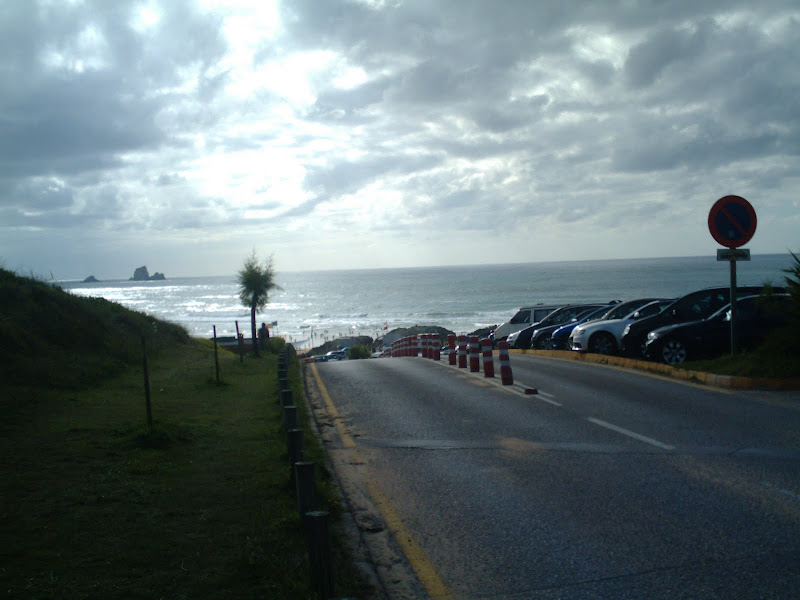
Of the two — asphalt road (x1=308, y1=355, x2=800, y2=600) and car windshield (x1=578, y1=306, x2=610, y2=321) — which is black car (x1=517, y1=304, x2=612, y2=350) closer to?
car windshield (x1=578, y1=306, x2=610, y2=321)

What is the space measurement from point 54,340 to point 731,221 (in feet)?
45.7

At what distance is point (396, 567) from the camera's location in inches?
194

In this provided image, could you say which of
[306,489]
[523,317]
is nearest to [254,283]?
[523,317]

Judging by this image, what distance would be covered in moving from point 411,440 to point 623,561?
458 centimetres

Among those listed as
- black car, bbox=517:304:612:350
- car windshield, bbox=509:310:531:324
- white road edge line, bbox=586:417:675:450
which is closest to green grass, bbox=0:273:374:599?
white road edge line, bbox=586:417:675:450

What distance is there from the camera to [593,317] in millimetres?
24016

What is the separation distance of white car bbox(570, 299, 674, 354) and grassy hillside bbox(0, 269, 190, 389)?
1155 centimetres

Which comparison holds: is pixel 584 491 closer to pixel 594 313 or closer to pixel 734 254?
pixel 734 254

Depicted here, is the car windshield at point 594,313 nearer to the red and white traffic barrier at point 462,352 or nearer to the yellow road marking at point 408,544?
the red and white traffic barrier at point 462,352

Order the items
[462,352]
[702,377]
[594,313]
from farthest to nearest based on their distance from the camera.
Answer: [594,313] → [462,352] → [702,377]

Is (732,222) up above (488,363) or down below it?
above

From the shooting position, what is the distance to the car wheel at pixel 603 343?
18.6 meters

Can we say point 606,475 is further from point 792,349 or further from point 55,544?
point 792,349

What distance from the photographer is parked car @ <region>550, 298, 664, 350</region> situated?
2077 cm
